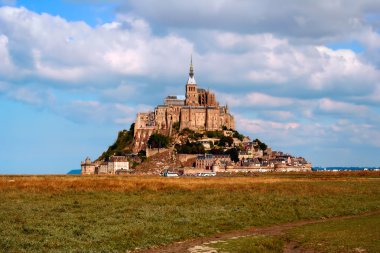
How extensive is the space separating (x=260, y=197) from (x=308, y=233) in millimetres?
18305

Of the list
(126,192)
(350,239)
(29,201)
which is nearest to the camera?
(350,239)

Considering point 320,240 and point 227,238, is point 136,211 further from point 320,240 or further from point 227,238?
point 320,240

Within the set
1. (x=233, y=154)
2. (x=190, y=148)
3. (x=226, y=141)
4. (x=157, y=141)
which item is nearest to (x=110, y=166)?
(x=157, y=141)

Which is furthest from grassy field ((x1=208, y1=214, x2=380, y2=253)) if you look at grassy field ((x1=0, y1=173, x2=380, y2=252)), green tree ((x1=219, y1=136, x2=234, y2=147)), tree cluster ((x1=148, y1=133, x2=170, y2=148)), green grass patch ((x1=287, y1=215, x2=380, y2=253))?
green tree ((x1=219, y1=136, x2=234, y2=147))

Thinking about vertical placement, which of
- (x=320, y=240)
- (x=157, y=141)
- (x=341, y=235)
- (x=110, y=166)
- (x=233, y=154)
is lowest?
(x=320, y=240)

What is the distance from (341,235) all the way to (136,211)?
13979mm

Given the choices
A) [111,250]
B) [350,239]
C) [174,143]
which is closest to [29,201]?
[111,250]

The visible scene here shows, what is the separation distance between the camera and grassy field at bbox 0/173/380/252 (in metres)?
25.8

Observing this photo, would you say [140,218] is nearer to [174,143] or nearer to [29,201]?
[29,201]

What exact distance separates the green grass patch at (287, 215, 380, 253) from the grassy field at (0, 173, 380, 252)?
4152mm

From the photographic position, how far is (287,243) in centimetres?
2611

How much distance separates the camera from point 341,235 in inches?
1027

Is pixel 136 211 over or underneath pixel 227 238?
over

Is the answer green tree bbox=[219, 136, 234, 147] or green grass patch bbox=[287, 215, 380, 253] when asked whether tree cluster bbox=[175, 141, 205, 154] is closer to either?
green tree bbox=[219, 136, 234, 147]
